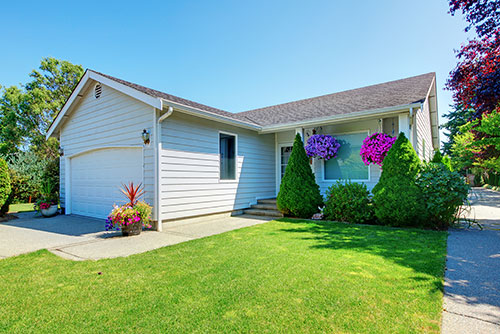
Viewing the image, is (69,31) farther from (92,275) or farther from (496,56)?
(496,56)


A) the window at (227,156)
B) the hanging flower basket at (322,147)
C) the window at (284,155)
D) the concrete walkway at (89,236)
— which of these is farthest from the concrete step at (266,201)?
the hanging flower basket at (322,147)

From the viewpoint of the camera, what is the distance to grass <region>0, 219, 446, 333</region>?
204cm

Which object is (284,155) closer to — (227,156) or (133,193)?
(227,156)

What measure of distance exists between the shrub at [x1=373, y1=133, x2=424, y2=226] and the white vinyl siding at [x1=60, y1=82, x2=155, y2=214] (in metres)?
5.37

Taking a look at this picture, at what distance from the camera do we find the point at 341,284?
8.91 feet

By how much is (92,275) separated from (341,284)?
2906 millimetres

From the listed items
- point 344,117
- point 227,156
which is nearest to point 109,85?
point 227,156

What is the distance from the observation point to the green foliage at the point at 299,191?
23.5ft

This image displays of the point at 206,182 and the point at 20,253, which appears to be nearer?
the point at 20,253

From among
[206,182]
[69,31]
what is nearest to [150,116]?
[206,182]

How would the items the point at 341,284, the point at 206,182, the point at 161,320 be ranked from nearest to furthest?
the point at 161,320 < the point at 341,284 < the point at 206,182

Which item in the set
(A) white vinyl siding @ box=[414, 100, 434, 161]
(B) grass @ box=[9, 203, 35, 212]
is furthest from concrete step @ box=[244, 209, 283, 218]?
(B) grass @ box=[9, 203, 35, 212]

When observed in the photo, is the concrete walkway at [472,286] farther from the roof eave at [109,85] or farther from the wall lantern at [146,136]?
the wall lantern at [146,136]

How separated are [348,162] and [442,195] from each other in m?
2.96
